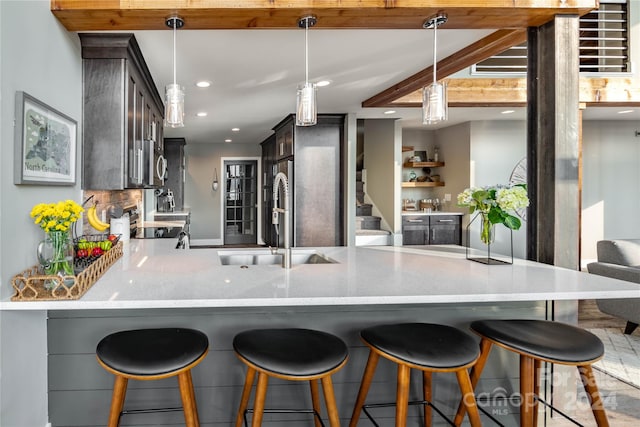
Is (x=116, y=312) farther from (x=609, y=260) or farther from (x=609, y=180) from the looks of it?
(x=609, y=180)

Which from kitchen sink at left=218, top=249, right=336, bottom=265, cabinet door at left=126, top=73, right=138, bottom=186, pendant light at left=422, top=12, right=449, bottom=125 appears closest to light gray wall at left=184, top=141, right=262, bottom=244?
cabinet door at left=126, top=73, right=138, bottom=186

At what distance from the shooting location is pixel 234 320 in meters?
1.99

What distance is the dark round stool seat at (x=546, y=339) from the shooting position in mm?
1639

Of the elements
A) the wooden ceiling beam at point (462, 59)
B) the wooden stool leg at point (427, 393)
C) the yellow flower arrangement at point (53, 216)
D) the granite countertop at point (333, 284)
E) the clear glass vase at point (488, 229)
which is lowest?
the wooden stool leg at point (427, 393)

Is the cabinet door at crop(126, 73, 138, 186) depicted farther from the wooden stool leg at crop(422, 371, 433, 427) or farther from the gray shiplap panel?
the wooden stool leg at crop(422, 371, 433, 427)

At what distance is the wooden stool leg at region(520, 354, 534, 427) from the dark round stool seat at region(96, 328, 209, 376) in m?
1.31

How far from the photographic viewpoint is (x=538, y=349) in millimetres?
1667

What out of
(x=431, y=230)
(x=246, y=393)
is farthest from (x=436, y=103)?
(x=431, y=230)

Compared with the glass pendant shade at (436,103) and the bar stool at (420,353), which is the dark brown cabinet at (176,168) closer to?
the glass pendant shade at (436,103)

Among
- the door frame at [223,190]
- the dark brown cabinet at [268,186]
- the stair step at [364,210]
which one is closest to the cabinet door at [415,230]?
the stair step at [364,210]

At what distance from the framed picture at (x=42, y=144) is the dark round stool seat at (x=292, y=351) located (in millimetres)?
1104

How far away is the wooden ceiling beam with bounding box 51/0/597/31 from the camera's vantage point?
2080 millimetres

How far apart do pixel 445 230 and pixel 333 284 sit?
5009 mm

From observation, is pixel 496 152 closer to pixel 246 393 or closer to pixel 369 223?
pixel 369 223
